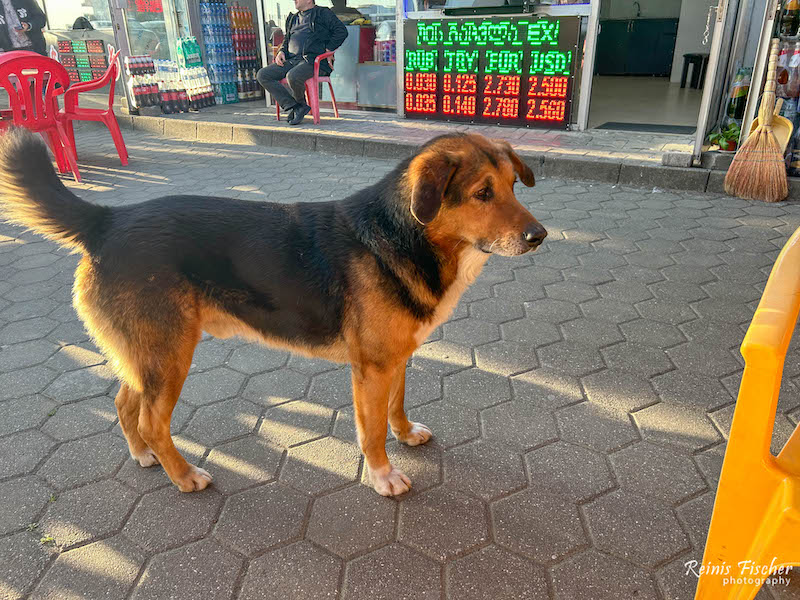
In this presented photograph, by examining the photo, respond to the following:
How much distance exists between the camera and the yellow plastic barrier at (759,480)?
1401 mm

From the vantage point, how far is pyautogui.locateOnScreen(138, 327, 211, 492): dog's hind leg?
7.72ft

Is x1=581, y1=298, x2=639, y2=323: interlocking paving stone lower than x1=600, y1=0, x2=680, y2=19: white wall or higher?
lower

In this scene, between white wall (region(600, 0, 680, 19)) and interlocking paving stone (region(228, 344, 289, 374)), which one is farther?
white wall (region(600, 0, 680, 19))

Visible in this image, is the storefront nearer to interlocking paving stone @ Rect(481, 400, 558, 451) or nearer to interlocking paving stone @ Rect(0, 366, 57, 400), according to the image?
interlocking paving stone @ Rect(481, 400, 558, 451)

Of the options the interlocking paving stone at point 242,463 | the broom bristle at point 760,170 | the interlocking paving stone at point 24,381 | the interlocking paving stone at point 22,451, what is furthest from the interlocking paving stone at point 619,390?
the broom bristle at point 760,170

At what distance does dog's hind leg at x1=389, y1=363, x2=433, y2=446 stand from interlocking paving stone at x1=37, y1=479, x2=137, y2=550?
130 cm

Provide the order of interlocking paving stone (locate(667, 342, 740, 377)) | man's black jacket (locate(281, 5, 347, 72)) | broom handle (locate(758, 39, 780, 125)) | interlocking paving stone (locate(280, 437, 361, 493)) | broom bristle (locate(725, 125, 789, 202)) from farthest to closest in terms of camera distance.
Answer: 1. man's black jacket (locate(281, 5, 347, 72))
2. broom bristle (locate(725, 125, 789, 202))
3. broom handle (locate(758, 39, 780, 125))
4. interlocking paving stone (locate(667, 342, 740, 377))
5. interlocking paving stone (locate(280, 437, 361, 493))

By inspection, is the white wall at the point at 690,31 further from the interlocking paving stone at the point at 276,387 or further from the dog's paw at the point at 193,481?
the dog's paw at the point at 193,481

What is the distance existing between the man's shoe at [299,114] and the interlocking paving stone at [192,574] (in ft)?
31.1

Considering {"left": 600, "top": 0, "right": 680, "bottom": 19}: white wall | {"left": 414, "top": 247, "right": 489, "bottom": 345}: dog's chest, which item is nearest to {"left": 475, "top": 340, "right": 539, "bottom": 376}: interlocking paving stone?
{"left": 414, "top": 247, "right": 489, "bottom": 345}: dog's chest

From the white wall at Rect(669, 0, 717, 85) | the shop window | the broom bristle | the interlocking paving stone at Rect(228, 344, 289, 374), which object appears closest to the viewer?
the interlocking paving stone at Rect(228, 344, 289, 374)

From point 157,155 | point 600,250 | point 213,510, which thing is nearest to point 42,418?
point 213,510

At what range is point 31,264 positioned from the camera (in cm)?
512

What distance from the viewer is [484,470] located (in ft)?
8.86
